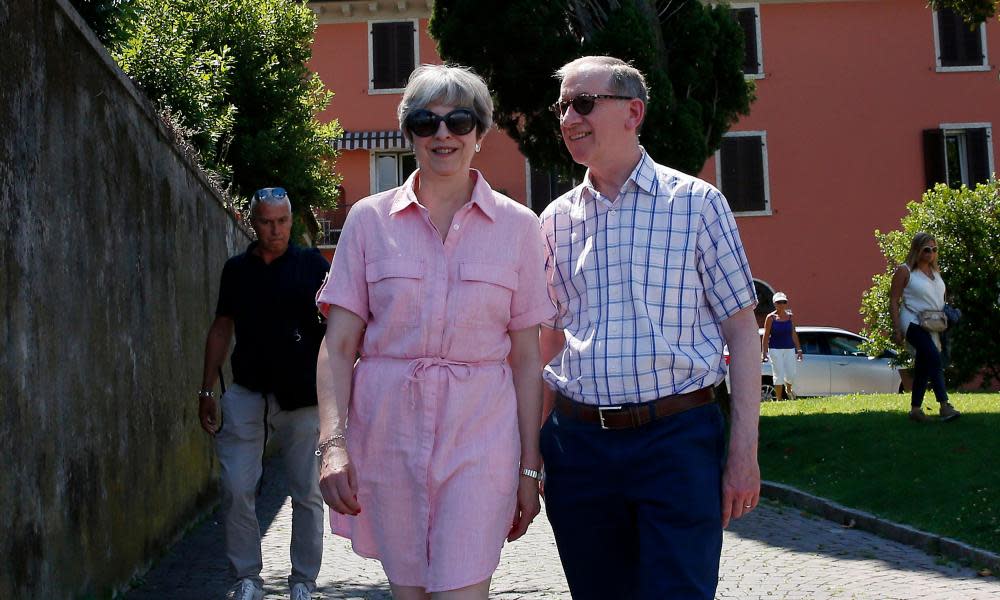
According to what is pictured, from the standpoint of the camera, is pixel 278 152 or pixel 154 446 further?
pixel 278 152

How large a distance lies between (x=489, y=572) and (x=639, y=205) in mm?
1118

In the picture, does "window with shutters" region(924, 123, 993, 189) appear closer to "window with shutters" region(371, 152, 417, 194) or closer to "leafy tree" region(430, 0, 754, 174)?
"window with shutters" region(371, 152, 417, 194)

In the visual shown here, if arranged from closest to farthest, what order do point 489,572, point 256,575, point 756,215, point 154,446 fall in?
point 489,572 → point 256,575 → point 154,446 → point 756,215

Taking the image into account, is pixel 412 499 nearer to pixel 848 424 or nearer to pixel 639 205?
pixel 639 205

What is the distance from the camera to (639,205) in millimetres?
→ 3740

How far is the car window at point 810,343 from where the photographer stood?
23.0m

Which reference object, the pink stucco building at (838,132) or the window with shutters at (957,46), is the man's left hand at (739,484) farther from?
the window with shutters at (957,46)

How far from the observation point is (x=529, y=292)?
3.57m

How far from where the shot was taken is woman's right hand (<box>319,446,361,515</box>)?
11.0 ft

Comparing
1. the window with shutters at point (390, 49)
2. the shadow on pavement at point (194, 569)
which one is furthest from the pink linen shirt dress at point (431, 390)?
the window with shutters at point (390, 49)

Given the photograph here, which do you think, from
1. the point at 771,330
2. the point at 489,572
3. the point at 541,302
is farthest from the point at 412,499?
the point at 771,330

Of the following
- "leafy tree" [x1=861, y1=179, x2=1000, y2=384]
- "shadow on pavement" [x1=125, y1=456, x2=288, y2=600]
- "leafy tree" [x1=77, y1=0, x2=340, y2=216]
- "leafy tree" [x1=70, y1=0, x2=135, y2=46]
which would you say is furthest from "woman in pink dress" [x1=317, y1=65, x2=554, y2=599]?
"leafy tree" [x1=861, y1=179, x2=1000, y2=384]

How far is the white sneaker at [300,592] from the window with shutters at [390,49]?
85.5 ft

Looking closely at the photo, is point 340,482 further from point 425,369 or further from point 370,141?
point 370,141
